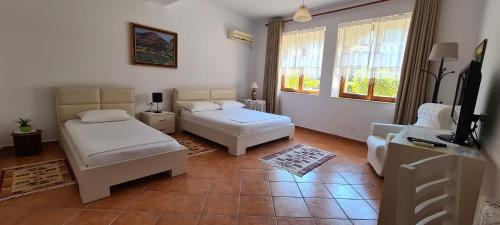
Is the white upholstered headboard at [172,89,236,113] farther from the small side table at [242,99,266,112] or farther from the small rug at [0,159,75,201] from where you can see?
the small rug at [0,159,75,201]

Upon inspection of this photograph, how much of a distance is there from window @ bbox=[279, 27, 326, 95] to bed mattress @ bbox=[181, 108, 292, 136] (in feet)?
4.65

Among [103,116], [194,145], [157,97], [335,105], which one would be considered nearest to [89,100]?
[103,116]

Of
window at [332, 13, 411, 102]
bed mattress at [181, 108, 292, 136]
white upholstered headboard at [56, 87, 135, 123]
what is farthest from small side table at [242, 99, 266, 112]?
white upholstered headboard at [56, 87, 135, 123]

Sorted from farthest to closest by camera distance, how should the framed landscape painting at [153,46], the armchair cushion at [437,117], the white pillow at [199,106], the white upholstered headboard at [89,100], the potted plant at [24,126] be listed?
the white pillow at [199,106], the framed landscape painting at [153,46], the white upholstered headboard at [89,100], the potted plant at [24,126], the armchair cushion at [437,117]

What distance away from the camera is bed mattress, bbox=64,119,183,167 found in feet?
6.78

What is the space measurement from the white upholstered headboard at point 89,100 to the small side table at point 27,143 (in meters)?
0.43

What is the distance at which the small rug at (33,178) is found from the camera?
2.09 meters

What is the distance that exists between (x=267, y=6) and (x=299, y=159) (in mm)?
3334

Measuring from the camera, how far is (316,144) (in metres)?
4.11

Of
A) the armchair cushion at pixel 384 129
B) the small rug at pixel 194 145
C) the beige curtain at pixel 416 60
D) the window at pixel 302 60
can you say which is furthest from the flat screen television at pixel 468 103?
the window at pixel 302 60

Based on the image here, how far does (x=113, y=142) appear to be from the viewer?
229 centimetres

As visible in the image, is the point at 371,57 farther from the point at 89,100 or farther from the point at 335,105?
the point at 89,100

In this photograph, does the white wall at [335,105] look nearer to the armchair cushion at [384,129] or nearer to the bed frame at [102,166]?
the armchair cushion at [384,129]

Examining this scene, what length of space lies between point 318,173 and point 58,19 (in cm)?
425
